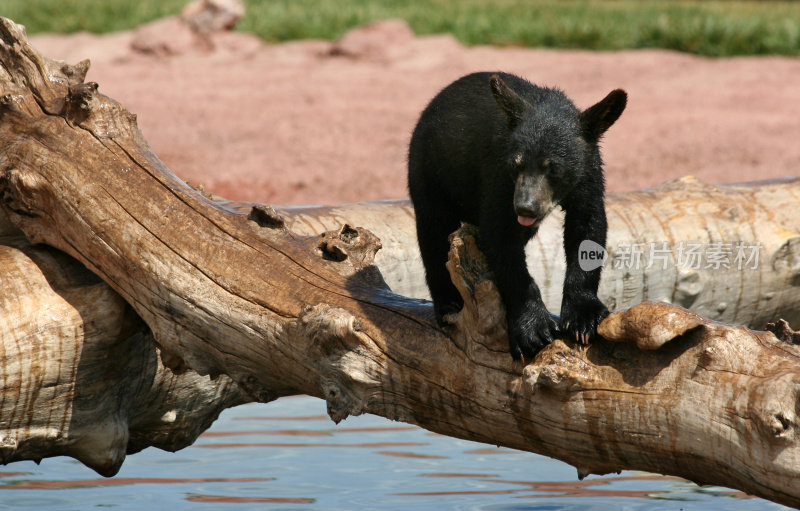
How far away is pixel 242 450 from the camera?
17.6 feet

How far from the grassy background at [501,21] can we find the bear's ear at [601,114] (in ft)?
45.2

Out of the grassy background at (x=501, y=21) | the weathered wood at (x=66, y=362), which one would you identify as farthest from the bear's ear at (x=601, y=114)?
the grassy background at (x=501, y=21)

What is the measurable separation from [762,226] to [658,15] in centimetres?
1424

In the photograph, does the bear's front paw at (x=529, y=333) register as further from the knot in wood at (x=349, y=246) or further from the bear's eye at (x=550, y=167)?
the knot in wood at (x=349, y=246)

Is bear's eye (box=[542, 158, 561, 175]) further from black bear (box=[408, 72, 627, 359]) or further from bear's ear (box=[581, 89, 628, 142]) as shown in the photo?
bear's ear (box=[581, 89, 628, 142])

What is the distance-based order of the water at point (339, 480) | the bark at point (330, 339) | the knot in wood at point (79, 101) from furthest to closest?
the water at point (339, 480) → the knot in wood at point (79, 101) → the bark at point (330, 339)

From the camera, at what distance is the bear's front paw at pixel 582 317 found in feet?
10.1

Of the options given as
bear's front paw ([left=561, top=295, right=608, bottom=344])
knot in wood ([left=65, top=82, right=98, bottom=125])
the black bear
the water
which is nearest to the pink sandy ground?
the water

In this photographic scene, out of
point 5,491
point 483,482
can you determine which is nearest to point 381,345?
point 483,482

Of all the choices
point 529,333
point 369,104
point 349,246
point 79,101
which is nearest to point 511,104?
point 349,246

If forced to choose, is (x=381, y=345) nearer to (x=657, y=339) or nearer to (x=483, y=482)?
(x=657, y=339)

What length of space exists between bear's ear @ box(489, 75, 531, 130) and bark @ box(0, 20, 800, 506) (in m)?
0.42

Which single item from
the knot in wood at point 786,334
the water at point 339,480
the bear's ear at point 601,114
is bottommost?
the water at point 339,480

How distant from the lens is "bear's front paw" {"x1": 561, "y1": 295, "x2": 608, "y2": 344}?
3.06 metres
